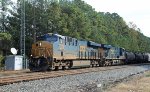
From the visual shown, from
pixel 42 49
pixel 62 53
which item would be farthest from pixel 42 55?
pixel 62 53

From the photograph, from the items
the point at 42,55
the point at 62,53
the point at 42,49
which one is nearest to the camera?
the point at 42,55

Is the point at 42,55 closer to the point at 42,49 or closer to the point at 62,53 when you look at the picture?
the point at 42,49

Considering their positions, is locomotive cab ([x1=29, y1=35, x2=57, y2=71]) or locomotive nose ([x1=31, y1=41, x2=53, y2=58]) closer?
locomotive cab ([x1=29, y1=35, x2=57, y2=71])

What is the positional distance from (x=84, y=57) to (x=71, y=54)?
15.1ft

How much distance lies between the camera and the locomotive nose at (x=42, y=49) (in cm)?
3174

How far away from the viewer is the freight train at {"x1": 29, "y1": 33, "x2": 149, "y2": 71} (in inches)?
1247

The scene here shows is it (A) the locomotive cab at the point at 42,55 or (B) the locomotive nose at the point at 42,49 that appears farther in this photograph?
(B) the locomotive nose at the point at 42,49

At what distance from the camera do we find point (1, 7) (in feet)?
204

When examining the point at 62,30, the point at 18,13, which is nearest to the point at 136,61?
the point at 62,30

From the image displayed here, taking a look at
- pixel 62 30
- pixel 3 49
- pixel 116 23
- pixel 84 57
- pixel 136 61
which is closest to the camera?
pixel 84 57

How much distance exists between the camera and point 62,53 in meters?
33.4

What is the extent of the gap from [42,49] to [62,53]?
7.41ft

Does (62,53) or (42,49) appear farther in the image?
(62,53)

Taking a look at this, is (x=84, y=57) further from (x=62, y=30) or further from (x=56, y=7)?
(x=56, y=7)
